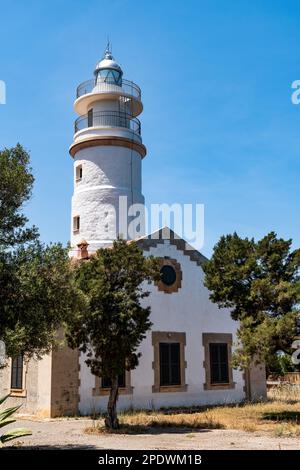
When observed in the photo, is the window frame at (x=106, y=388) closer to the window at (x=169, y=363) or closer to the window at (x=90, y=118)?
the window at (x=169, y=363)

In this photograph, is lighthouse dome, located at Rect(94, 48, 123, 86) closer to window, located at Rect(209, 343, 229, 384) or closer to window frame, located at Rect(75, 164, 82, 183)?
window frame, located at Rect(75, 164, 82, 183)

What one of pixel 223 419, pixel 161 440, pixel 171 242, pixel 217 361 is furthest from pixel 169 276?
pixel 161 440

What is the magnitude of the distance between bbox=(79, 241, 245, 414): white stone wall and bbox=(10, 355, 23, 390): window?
3.75 metres

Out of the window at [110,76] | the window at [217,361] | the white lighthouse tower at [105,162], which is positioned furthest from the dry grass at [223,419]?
the window at [110,76]

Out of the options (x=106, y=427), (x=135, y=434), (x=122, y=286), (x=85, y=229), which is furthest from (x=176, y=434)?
(x=85, y=229)

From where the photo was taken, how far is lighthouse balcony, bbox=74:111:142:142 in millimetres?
25078

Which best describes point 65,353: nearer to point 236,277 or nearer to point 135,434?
A: point 135,434

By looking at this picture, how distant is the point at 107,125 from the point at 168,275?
8.03 metres

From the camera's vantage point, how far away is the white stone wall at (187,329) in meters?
20.5

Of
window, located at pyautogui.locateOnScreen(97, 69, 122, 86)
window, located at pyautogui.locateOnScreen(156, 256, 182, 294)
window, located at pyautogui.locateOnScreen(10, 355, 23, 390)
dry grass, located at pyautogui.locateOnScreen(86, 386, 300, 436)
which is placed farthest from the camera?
window, located at pyautogui.locateOnScreen(97, 69, 122, 86)

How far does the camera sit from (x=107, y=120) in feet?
83.7

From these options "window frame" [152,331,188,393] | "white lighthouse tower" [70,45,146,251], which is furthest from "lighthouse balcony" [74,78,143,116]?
"window frame" [152,331,188,393]

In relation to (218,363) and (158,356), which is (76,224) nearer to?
A: (158,356)

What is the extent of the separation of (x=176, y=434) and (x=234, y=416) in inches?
183
